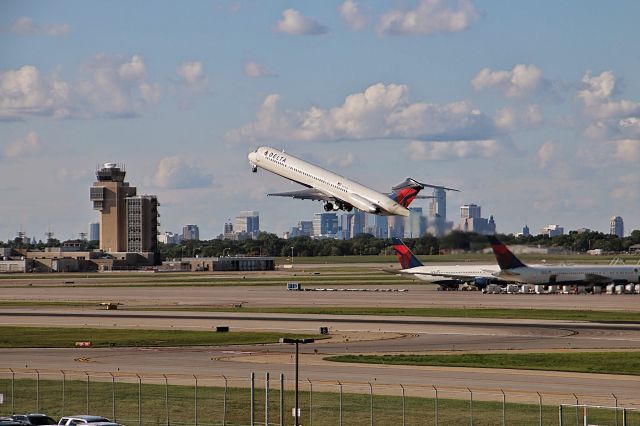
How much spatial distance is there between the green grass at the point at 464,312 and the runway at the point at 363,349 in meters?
5.08

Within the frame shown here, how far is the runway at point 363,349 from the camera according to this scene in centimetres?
6556

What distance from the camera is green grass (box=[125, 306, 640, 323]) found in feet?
364

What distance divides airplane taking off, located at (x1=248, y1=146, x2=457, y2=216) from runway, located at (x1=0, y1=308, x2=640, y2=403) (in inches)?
711

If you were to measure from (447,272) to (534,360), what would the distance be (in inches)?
3730

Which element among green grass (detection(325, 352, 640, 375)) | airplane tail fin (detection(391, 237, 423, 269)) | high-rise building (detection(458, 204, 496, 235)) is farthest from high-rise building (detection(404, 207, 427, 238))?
airplane tail fin (detection(391, 237, 423, 269))

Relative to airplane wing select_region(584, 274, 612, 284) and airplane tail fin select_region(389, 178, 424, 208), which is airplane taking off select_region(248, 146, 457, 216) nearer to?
airplane tail fin select_region(389, 178, 424, 208)

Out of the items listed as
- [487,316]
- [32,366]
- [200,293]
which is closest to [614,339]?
[487,316]

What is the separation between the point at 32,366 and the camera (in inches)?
2975

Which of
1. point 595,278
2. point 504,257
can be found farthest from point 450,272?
point 504,257

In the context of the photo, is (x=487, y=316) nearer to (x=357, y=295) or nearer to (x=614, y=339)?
(x=614, y=339)

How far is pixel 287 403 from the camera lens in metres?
59.6

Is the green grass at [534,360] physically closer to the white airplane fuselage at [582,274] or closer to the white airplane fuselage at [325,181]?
the white airplane fuselage at [325,181]

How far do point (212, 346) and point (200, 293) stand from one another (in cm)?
8367

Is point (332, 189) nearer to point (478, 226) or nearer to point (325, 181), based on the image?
point (325, 181)
